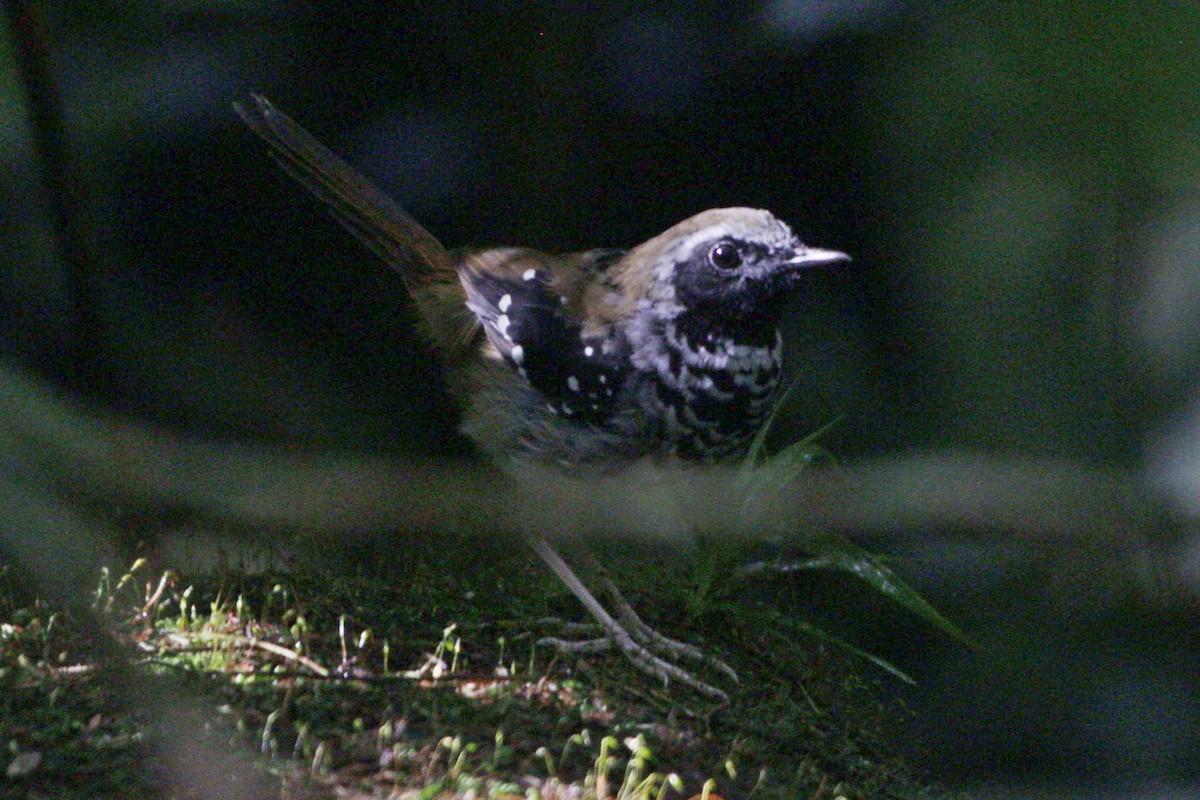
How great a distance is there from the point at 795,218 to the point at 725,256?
0.62 meters

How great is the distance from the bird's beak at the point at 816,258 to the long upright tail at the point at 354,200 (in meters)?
0.79

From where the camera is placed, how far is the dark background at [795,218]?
2.01 metres

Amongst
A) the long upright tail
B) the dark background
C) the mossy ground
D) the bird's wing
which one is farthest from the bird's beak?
the long upright tail

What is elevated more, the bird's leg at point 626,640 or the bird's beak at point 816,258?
the bird's beak at point 816,258

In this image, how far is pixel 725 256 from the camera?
1.97 metres

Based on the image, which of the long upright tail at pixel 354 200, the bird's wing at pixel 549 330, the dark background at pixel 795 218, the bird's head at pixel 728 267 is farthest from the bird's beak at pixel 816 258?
the long upright tail at pixel 354 200

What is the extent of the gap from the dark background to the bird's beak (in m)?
0.48

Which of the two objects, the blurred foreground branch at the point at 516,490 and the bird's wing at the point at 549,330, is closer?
the blurred foreground branch at the point at 516,490

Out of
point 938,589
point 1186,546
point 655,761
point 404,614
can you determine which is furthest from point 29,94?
point 1186,546

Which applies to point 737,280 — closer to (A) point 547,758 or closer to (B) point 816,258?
(B) point 816,258

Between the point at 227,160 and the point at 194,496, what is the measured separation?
108cm

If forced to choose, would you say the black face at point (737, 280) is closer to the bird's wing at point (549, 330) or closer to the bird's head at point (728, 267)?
the bird's head at point (728, 267)

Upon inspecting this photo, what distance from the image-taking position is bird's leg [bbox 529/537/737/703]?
6.24 feet

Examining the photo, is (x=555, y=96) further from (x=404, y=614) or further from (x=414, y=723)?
(x=414, y=723)
